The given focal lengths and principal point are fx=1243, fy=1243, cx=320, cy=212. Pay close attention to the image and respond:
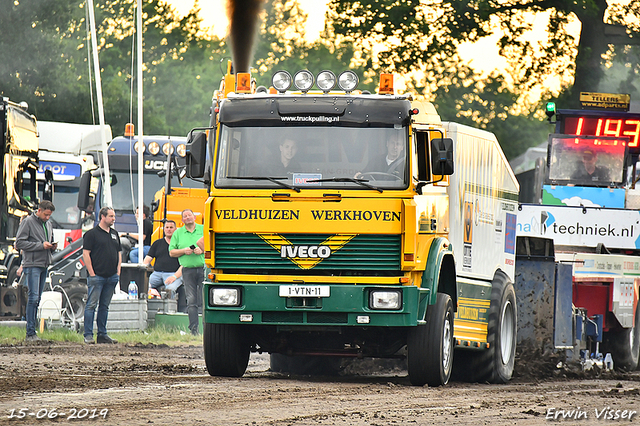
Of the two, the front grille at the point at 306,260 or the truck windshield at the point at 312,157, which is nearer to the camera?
the front grille at the point at 306,260

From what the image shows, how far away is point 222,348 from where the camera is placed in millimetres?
12945

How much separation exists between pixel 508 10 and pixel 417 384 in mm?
20536

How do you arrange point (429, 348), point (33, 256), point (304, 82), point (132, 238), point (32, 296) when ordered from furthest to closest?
point (132, 238) < point (33, 256) < point (32, 296) < point (304, 82) < point (429, 348)

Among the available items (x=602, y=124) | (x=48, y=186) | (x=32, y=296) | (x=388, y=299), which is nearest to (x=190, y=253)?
(x=32, y=296)

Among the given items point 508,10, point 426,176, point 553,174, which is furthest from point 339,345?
point 508,10

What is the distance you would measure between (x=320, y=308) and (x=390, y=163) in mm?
1586

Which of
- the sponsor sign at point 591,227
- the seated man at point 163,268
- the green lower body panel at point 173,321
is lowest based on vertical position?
the green lower body panel at point 173,321

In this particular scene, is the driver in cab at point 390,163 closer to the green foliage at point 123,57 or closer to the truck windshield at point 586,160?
the truck windshield at point 586,160

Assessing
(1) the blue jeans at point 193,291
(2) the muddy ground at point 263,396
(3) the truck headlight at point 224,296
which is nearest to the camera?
(2) the muddy ground at point 263,396

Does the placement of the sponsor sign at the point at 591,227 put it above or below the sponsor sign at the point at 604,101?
below

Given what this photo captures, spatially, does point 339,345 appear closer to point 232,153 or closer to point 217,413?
point 232,153

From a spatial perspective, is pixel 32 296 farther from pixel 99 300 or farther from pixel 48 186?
pixel 48 186

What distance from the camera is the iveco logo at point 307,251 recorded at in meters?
12.2

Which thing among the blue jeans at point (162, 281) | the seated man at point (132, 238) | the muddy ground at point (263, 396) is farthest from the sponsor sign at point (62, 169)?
the muddy ground at point (263, 396)
